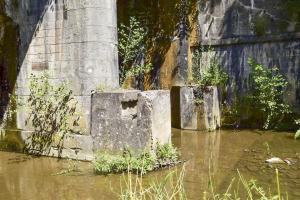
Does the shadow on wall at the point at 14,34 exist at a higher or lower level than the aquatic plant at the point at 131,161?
higher

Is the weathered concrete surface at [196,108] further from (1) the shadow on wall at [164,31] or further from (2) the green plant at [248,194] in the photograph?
(2) the green plant at [248,194]

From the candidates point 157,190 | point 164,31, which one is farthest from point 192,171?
point 164,31

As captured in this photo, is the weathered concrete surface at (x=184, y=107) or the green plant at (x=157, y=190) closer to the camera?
the green plant at (x=157, y=190)

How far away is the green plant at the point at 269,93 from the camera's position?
8.50 metres

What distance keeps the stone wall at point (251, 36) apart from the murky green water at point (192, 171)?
1.64 metres

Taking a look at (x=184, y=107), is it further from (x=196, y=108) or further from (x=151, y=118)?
(x=151, y=118)

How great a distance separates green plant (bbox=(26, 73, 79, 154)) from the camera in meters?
6.63

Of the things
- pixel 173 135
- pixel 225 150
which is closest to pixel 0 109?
pixel 173 135

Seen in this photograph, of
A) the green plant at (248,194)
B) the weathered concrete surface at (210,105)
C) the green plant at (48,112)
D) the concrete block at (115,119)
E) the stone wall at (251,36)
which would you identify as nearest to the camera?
the green plant at (248,194)

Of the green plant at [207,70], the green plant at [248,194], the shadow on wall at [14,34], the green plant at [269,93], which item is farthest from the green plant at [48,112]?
the green plant at [269,93]

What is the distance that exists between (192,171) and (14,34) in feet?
13.6

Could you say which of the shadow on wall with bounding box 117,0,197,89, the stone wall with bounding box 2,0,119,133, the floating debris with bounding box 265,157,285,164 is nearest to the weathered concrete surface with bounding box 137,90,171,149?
the stone wall with bounding box 2,0,119,133

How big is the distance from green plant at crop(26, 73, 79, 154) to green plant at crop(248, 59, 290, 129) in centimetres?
414

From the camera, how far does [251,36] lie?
29.6 feet
